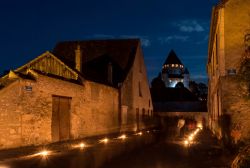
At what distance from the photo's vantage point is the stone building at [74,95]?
57.1 feet

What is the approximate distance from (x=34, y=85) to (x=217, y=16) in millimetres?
10350

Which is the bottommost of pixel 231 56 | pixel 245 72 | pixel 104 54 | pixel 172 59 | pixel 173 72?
pixel 245 72

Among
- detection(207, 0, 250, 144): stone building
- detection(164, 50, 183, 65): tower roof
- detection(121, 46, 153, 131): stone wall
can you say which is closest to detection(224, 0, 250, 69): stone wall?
detection(207, 0, 250, 144): stone building

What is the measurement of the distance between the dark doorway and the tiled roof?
1308cm

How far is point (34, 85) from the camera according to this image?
1870 centimetres

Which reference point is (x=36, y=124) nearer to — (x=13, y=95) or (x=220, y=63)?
(x=13, y=95)

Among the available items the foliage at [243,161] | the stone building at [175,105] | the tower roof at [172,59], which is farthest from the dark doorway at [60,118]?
the tower roof at [172,59]

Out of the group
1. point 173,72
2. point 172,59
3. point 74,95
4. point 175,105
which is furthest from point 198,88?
point 74,95

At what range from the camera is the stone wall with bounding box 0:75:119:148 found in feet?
→ 55.1

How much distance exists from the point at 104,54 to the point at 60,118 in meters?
18.9

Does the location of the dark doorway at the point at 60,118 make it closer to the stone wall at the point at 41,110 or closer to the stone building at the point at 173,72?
the stone wall at the point at 41,110

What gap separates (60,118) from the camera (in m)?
21.4

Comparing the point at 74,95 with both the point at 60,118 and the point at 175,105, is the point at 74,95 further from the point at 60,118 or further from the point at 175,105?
the point at 175,105

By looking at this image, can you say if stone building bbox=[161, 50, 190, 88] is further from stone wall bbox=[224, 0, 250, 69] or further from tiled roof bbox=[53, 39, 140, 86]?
stone wall bbox=[224, 0, 250, 69]
